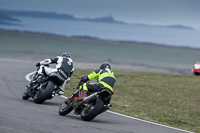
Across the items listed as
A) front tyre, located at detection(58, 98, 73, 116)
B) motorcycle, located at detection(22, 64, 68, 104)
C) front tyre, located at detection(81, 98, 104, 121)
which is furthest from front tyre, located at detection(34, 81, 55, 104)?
front tyre, located at detection(81, 98, 104, 121)

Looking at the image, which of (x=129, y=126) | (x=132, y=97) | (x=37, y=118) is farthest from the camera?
(x=132, y=97)

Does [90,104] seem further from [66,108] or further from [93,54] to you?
[93,54]

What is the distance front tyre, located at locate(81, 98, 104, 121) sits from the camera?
12.2 meters

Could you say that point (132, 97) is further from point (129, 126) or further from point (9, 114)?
point (9, 114)

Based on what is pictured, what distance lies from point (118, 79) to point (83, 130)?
15.0 m

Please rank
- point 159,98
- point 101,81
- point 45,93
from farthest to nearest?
point 159,98 → point 45,93 → point 101,81

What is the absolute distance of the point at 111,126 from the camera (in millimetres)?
12164

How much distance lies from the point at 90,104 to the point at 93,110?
37cm

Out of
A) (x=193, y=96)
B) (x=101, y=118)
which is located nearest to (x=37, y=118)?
(x=101, y=118)

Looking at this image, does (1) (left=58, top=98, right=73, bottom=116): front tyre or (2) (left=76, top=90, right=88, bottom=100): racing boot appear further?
(1) (left=58, top=98, right=73, bottom=116): front tyre

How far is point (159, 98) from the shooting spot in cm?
2122

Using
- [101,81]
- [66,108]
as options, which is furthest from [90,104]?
[66,108]

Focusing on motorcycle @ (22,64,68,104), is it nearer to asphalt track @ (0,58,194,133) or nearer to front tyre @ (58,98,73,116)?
asphalt track @ (0,58,194,133)

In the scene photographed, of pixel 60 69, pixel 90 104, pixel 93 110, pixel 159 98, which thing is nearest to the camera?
pixel 93 110
